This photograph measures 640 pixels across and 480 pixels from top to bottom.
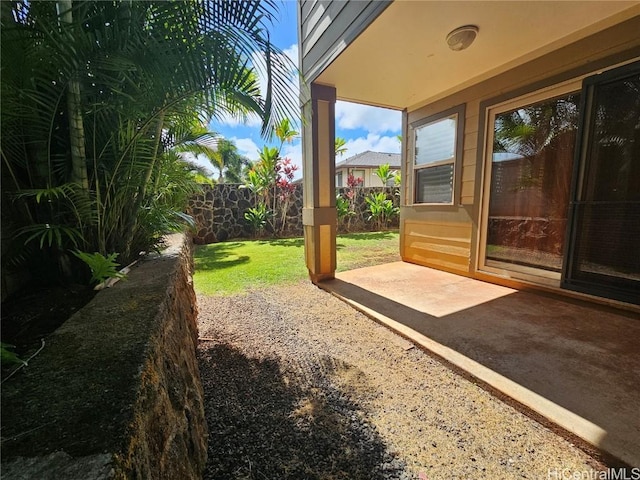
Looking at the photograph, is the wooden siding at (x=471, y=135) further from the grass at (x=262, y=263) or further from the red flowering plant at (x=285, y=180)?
the red flowering plant at (x=285, y=180)

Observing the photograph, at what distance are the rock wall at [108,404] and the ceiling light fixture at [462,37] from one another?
9.66 feet

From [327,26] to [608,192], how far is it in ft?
9.63

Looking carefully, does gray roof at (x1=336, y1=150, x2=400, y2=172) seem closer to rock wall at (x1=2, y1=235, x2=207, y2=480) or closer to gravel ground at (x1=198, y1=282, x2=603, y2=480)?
gravel ground at (x1=198, y1=282, x2=603, y2=480)

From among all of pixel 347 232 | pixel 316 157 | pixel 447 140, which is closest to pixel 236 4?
pixel 316 157

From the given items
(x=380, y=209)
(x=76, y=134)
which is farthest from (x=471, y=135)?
(x=380, y=209)

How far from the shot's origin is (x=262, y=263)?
4609 mm

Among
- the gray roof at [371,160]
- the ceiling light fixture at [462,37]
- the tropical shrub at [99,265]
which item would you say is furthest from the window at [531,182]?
the gray roof at [371,160]

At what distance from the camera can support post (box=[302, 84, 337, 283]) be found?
10.2 ft

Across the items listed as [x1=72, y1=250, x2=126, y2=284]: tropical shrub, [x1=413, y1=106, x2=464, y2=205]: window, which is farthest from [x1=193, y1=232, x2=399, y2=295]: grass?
[x1=72, y1=250, x2=126, y2=284]: tropical shrub

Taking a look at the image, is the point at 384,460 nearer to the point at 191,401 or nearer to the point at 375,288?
the point at 191,401

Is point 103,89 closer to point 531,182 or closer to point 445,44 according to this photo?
point 445,44

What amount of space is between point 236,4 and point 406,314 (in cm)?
248

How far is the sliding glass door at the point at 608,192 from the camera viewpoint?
87.0 inches

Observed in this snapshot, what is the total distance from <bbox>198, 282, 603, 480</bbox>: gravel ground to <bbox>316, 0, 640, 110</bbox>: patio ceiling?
2.46 m
